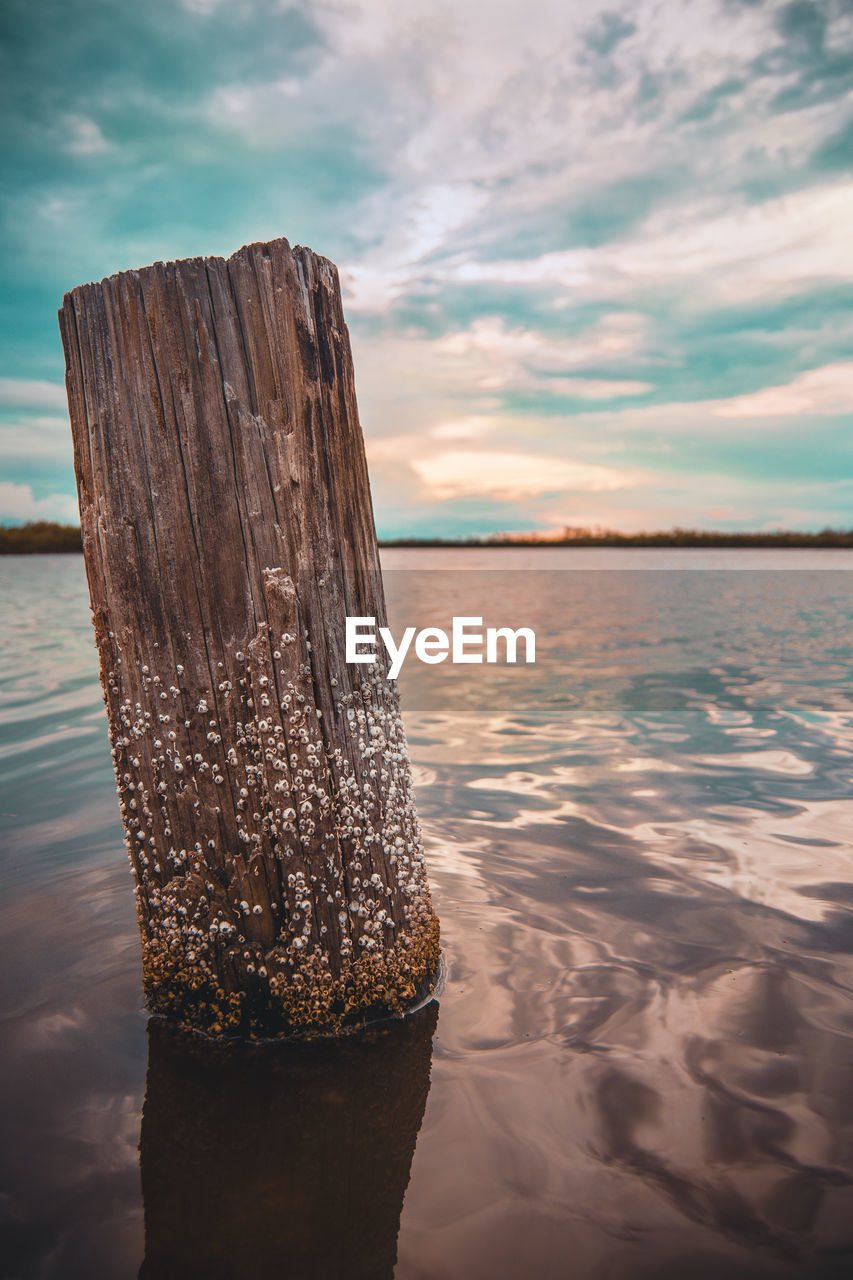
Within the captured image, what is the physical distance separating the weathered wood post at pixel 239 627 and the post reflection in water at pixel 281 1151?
164mm

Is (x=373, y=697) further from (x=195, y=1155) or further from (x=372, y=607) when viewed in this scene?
(x=195, y=1155)

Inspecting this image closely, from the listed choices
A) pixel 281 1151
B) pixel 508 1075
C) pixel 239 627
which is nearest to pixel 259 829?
pixel 239 627

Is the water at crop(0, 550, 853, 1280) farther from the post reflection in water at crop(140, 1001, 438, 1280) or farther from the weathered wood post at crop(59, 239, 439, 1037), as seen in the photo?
the weathered wood post at crop(59, 239, 439, 1037)

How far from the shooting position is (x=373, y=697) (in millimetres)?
3336

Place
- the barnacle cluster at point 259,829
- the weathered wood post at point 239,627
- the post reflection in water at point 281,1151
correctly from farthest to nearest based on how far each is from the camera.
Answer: the barnacle cluster at point 259,829
the weathered wood post at point 239,627
the post reflection in water at point 281,1151

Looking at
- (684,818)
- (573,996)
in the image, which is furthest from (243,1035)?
(684,818)

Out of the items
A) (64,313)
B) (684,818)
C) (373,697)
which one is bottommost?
(684,818)

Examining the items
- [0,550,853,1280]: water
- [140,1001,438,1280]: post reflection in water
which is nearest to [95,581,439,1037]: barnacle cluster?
[140,1001,438,1280]: post reflection in water

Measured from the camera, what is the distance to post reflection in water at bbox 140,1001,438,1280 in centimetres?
237

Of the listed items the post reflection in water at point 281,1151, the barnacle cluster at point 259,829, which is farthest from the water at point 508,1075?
the barnacle cluster at point 259,829

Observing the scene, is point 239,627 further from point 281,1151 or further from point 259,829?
point 281,1151

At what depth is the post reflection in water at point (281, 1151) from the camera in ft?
7.76

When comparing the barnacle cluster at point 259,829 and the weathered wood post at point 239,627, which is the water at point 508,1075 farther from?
the weathered wood post at point 239,627

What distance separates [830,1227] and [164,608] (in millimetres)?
3218
